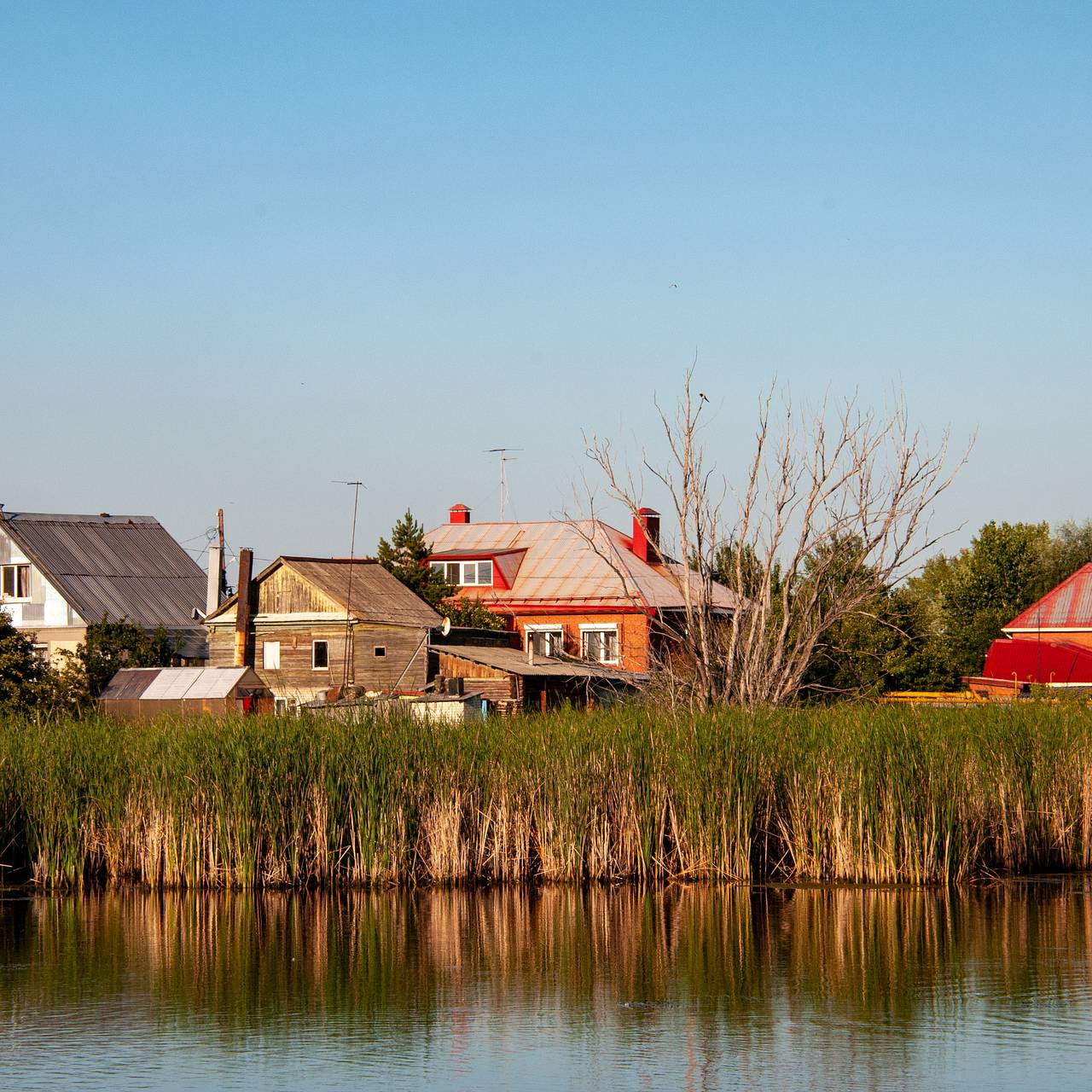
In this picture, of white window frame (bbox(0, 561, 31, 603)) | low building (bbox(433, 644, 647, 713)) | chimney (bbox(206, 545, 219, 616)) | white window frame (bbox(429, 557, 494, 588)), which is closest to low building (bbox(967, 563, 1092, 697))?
low building (bbox(433, 644, 647, 713))

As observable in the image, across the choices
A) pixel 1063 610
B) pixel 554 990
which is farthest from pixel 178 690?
pixel 1063 610

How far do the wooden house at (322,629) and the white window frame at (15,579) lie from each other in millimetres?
7991

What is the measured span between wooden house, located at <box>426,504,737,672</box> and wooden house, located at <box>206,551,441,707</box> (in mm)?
4817

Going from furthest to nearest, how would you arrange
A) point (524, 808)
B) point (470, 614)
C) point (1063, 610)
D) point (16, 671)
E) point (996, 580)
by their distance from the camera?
point (996, 580), point (1063, 610), point (470, 614), point (16, 671), point (524, 808)

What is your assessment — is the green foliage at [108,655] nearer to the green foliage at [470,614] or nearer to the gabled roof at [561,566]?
the green foliage at [470,614]

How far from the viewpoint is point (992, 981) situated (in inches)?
449

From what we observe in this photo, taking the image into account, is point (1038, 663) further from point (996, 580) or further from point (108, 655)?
point (108, 655)

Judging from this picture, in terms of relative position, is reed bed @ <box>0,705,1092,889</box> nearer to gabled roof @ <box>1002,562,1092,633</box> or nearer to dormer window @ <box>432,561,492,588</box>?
dormer window @ <box>432,561,492,588</box>

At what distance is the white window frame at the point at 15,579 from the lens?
46969mm

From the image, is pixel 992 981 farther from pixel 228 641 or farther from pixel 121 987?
pixel 228 641

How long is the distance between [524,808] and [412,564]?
2898cm

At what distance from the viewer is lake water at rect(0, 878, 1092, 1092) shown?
29.9 feet

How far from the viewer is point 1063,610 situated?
50156 millimetres

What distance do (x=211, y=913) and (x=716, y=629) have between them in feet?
31.1
